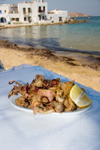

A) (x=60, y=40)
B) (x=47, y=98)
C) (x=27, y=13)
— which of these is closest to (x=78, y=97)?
(x=47, y=98)

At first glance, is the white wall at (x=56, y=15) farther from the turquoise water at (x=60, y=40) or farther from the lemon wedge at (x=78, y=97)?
the lemon wedge at (x=78, y=97)

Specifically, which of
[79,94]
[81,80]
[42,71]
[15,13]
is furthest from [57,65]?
[15,13]

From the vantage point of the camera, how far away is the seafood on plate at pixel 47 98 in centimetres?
144

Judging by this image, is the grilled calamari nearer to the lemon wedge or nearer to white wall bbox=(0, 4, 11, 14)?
the lemon wedge

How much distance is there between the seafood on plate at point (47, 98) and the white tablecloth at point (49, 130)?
0.27ft

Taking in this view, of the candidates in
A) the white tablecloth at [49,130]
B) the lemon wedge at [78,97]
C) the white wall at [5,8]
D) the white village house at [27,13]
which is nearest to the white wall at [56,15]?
the white village house at [27,13]

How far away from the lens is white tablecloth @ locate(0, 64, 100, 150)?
1200 mm

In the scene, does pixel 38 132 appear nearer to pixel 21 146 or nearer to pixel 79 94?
pixel 21 146

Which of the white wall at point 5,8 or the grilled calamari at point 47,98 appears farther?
the white wall at point 5,8

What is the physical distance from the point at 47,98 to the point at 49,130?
0.30 metres

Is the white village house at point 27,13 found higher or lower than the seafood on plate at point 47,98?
higher

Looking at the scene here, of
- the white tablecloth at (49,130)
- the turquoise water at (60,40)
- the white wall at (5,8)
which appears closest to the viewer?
the white tablecloth at (49,130)

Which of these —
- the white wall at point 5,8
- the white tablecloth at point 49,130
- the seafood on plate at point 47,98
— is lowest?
the white tablecloth at point 49,130

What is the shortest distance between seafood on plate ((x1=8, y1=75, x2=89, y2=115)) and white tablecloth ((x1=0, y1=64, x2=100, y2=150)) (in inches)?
3.2
